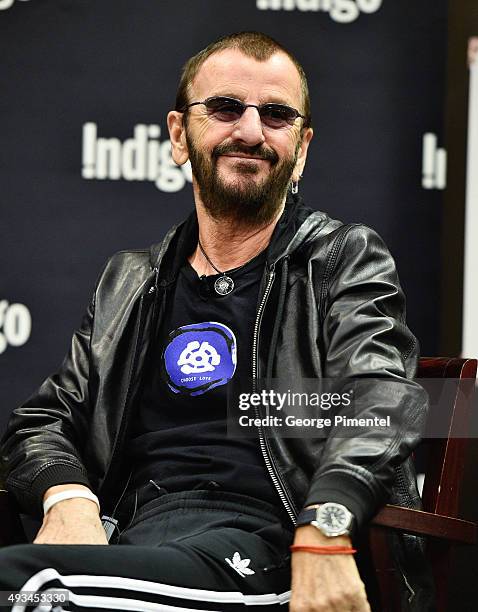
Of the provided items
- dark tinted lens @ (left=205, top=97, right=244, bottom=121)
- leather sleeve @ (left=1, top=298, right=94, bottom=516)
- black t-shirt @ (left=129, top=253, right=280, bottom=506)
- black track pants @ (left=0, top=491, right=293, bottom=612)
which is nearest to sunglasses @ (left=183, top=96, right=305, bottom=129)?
dark tinted lens @ (left=205, top=97, right=244, bottom=121)

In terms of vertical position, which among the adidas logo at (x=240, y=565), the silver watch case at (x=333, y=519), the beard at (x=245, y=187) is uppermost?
the beard at (x=245, y=187)

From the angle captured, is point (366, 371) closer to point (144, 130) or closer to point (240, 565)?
point (240, 565)

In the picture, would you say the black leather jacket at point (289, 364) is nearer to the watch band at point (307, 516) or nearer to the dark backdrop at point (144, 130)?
the watch band at point (307, 516)

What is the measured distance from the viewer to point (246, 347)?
2662mm

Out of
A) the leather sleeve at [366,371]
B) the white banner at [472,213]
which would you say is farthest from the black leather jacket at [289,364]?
the white banner at [472,213]

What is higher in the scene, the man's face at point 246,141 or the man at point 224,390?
the man's face at point 246,141

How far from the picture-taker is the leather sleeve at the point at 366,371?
2211 millimetres

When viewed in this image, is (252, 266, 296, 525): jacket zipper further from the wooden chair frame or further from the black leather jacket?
the wooden chair frame

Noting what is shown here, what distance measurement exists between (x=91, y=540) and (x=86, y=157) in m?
1.79

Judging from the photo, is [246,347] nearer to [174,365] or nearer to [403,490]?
[174,365]

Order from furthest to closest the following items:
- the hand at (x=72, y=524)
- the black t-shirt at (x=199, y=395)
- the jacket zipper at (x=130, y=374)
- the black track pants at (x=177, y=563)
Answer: the jacket zipper at (x=130, y=374) < the black t-shirt at (x=199, y=395) < the hand at (x=72, y=524) < the black track pants at (x=177, y=563)

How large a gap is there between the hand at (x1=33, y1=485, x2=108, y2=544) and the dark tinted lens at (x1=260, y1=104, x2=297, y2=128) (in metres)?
1.02

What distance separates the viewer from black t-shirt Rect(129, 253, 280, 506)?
100.0 inches

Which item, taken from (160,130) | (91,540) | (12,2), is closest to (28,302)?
(160,130)
